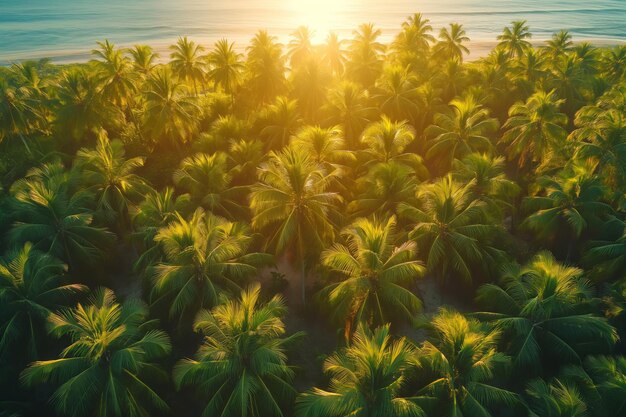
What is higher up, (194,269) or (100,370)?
(194,269)

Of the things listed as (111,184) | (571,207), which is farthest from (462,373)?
(111,184)

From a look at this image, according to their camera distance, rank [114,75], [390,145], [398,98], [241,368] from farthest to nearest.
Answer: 1. [114,75]
2. [398,98]
3. [390,145]
4. [241,368]

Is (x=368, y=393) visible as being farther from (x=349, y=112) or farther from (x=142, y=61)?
(x=142, y=61)

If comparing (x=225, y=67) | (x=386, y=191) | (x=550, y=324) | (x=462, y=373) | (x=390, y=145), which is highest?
(x=225, y=67)

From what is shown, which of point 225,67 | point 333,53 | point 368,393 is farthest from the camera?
point 333,53

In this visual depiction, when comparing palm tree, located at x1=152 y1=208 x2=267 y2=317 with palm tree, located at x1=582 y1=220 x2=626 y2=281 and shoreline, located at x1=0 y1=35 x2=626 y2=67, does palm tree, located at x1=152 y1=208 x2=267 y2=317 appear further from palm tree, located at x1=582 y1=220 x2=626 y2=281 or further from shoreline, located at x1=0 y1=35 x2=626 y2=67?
shoreline, located at x1=0 y1=35 x2=626 y2=67

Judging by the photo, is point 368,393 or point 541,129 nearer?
point 368,393

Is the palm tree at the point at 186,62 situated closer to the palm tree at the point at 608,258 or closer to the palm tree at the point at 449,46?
the palm tree at the point at 449,46
